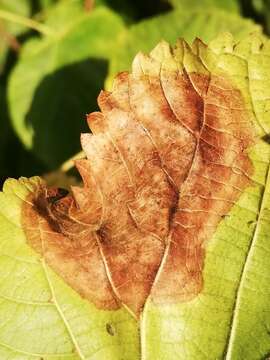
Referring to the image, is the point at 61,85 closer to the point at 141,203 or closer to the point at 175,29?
the point at 175,29

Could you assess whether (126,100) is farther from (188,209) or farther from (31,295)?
(31,295)

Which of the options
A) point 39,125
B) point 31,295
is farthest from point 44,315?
point 39,125

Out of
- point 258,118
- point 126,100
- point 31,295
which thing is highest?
point 126,100

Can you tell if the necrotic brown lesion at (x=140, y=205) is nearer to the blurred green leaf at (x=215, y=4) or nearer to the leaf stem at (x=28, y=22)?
the blurred green leaf at (x=215, y=4)

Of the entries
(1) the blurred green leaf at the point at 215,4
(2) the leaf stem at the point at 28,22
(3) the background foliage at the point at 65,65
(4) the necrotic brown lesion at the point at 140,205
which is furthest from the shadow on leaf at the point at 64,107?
(4) the necrotic brown lesion at the point at 140,205

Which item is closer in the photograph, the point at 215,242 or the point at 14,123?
the point at 215,242

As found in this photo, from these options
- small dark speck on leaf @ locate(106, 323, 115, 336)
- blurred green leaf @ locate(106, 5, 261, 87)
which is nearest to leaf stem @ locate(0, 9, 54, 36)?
blurred green leaf @ locate(106, 5, 261, 87)

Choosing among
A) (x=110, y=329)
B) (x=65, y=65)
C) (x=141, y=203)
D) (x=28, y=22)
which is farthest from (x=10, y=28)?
(x=110, y=329)

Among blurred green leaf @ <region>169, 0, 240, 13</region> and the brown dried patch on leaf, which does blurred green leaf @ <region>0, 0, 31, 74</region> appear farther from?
the brown dried patch on leaf
